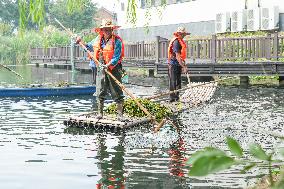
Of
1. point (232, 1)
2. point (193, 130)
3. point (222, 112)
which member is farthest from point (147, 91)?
point (232, 1)

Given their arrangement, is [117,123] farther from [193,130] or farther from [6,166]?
[6,166]

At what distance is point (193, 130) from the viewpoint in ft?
33.2

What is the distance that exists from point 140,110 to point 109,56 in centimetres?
177

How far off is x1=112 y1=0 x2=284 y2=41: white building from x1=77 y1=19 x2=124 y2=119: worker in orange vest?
58.3ft

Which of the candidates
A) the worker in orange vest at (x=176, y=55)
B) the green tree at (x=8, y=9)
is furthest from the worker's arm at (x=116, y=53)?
the green tree at (x=8, y=9)

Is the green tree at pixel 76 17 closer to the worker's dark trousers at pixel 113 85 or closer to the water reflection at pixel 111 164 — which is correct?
the worker's dark trousers at pixel 113 85

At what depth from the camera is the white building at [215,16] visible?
99.0ft

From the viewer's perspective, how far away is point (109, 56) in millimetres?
10203

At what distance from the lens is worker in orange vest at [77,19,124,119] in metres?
10.1

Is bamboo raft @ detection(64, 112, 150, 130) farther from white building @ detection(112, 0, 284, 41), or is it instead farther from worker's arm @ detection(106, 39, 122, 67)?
white building @ detection(112, 0, 284, 41)

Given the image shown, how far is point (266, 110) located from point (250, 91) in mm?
5691

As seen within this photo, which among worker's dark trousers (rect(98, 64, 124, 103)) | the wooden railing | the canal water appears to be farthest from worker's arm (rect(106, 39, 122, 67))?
the wooden railing

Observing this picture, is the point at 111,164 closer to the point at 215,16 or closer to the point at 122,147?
the point at 122,147

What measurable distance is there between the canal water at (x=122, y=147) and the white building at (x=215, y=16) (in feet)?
50.7
